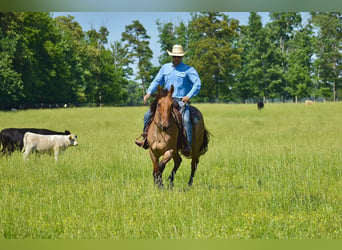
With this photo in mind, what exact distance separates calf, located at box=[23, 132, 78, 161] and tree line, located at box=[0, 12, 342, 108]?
22.8 ft

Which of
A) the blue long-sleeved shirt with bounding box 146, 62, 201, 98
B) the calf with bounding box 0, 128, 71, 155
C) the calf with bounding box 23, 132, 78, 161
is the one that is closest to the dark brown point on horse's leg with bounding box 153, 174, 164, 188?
the blue long-sleeved shirt with bounding box 146, 62, 201, 98

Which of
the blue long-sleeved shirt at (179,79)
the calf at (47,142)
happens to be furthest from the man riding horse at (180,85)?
the calf at (47,142)

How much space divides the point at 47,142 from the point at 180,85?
525 centimetres

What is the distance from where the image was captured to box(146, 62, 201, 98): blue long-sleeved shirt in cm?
764

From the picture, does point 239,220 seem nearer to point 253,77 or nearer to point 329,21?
point 329,21

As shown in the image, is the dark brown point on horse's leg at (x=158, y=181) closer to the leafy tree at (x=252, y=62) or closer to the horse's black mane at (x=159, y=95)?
the horse's black mane at (x=159, y=95)

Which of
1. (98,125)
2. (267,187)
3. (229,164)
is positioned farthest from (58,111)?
(267,187)

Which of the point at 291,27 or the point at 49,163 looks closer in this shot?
the point at 49,163

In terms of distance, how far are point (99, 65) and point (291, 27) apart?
70.3 ft

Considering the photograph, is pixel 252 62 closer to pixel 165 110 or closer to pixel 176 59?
pixel 176 59

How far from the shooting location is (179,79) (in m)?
7.68

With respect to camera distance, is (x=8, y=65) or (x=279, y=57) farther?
(x=279, y=57)

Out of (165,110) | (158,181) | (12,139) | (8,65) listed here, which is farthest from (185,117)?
(8,65)

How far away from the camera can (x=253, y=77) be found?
Result: 1686 inches
